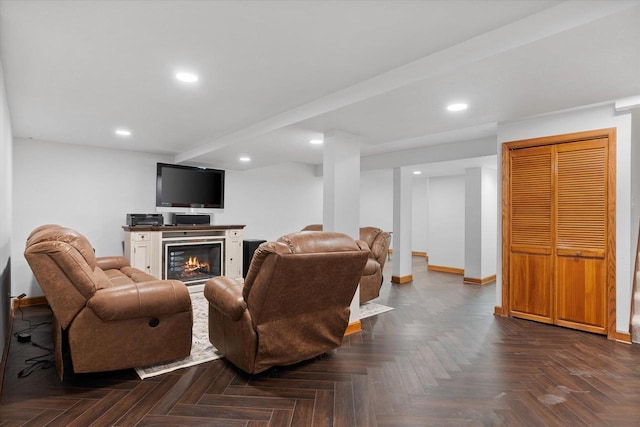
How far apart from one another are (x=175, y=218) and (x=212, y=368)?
12.0 feet

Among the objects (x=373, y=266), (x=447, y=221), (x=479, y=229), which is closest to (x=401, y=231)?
(x=479, y=229)

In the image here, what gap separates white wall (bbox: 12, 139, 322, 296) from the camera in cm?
472

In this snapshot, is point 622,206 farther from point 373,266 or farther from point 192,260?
point 192,260

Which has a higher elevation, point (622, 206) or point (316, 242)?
point (622, 206)

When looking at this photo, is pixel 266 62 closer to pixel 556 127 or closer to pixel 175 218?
pixel 556 127

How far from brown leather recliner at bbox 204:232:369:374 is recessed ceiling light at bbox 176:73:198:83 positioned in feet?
4.66

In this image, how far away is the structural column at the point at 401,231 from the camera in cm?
624

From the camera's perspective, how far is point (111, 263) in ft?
14.7

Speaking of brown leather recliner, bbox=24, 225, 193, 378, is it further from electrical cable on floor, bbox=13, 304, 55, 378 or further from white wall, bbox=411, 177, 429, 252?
white wall, bbox=411, 177, 429, 252

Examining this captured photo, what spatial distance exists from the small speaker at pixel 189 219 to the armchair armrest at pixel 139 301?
10.8 ft

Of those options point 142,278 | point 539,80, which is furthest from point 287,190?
point 539,80

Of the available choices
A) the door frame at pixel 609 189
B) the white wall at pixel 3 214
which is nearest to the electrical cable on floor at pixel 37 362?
the white wall at pixel 3 214

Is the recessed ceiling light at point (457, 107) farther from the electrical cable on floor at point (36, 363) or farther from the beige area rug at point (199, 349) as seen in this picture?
the electrical cable on floor at point (36, 363)

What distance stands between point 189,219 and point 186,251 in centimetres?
58
